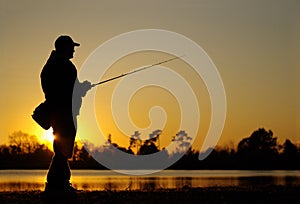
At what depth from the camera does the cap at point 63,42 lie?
44.1ft

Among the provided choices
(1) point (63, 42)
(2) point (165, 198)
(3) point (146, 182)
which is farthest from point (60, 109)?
(3) point (146, 182)

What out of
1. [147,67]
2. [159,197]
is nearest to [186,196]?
[159,197]

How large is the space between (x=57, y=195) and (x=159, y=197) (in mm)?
2119

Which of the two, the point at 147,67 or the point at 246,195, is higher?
the point at 147,67

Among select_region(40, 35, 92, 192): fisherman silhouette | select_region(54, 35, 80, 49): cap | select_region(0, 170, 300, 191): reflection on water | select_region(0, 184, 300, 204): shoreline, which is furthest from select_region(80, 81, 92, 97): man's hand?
select_region(0, 170, 300, 191): reflection on water

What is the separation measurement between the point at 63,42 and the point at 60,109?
144cm

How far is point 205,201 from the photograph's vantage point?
11930 millimetres

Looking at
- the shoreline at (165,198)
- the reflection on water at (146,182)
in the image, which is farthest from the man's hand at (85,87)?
the reflection on water at (146,182)

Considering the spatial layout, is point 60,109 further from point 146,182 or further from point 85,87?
point 146,182

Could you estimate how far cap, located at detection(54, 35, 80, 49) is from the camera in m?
13.4

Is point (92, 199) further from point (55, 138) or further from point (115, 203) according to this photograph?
point (55, 138)

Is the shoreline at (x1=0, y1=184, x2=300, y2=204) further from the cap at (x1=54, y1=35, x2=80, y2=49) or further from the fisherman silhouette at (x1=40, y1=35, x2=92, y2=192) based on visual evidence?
the cap at (x1=54, y1=35, x2=80, y2=49)

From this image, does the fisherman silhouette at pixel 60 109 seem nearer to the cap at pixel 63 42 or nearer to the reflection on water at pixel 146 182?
the cap at pixel 63 42

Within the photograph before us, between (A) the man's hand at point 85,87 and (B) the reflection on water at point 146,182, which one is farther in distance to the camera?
(B) the reflection on water at point 146,182
